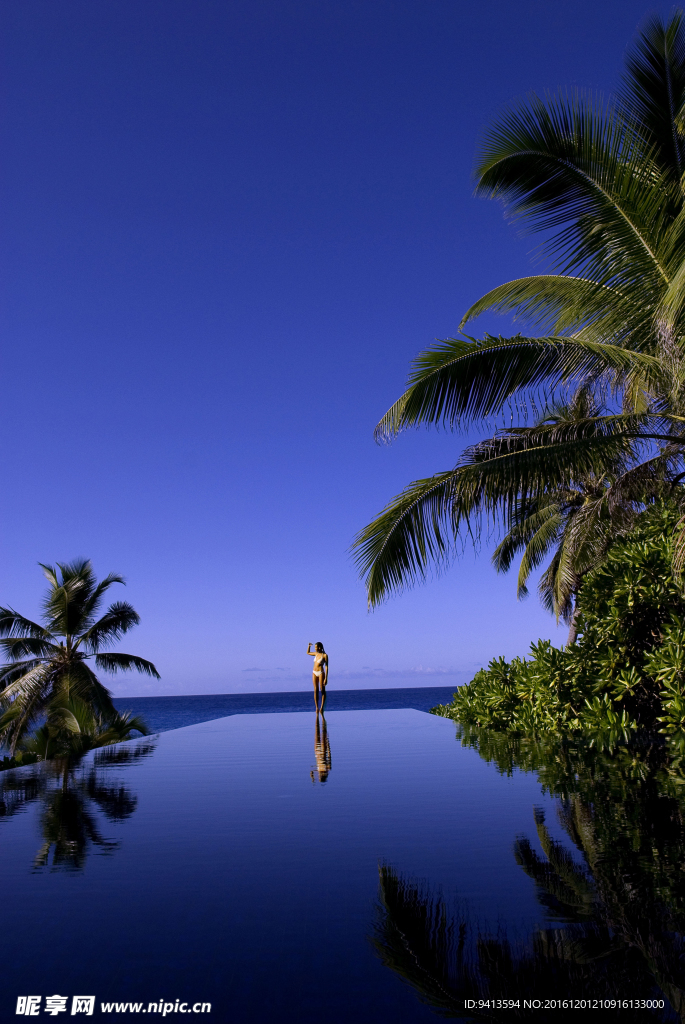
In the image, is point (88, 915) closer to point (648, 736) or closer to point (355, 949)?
point (355, 949)

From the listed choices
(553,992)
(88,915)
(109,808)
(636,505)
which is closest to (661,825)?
(553,992)

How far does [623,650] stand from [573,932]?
607 cm

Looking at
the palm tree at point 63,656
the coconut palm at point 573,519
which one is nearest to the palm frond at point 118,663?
the palm tree at point 63,656

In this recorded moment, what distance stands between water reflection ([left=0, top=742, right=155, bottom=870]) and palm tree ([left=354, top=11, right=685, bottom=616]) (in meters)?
3.15

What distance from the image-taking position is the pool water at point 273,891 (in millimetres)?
1756

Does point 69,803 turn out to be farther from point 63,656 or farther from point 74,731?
point 63,656

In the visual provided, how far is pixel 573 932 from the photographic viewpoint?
2018mm

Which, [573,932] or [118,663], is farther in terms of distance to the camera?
[118,663]

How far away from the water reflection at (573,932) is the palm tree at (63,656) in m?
12.3

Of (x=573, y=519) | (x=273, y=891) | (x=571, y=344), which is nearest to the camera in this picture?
(x=273, y=891)

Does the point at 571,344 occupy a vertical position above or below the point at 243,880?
above

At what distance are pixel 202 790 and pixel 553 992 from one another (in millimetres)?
3747

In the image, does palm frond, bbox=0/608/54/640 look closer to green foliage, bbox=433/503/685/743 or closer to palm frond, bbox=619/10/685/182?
green foliage, bbox=433/503/685/743

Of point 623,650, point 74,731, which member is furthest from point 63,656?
point 623,650
